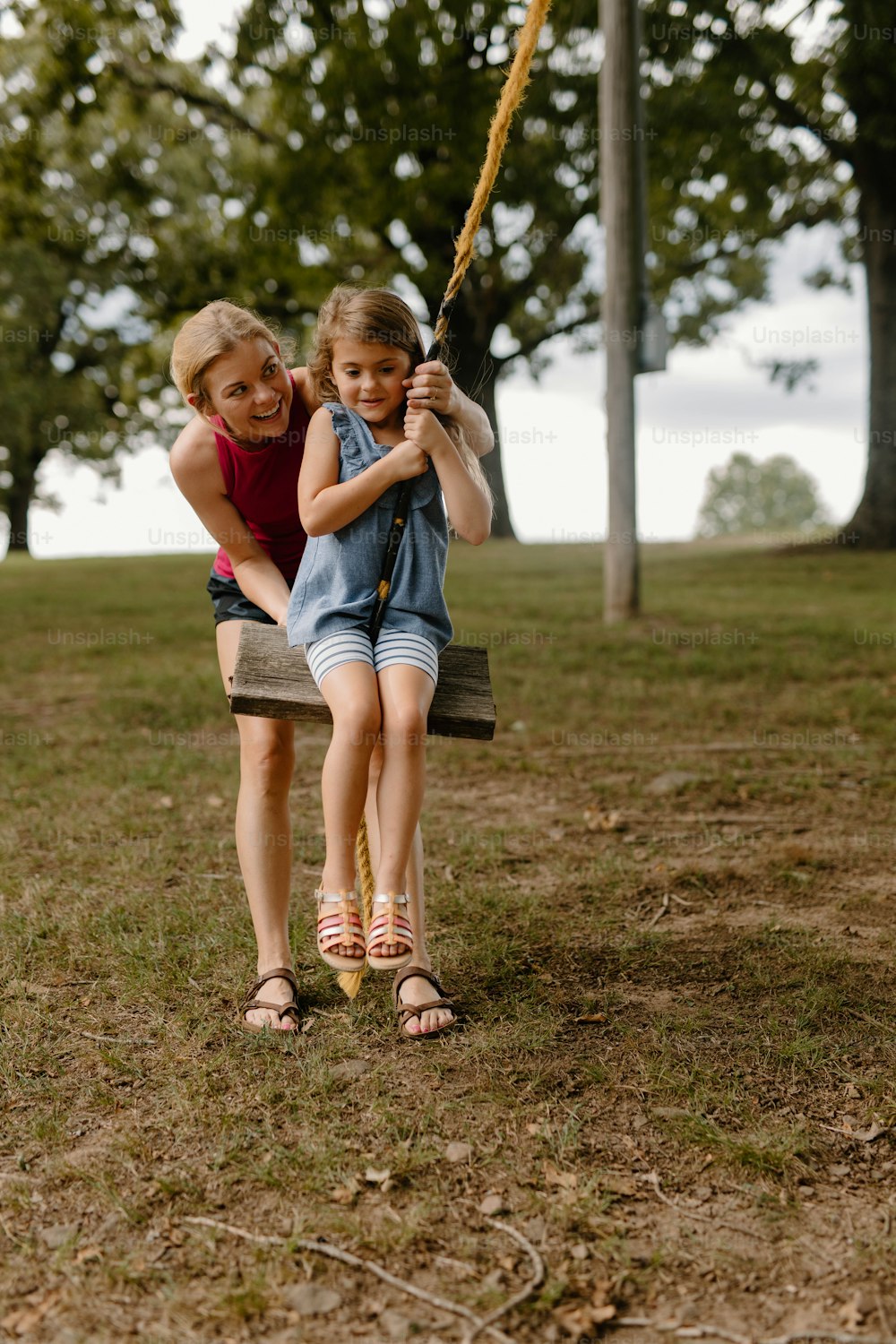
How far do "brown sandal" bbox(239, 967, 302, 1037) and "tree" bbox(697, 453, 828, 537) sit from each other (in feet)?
278

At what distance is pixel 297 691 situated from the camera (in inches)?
122

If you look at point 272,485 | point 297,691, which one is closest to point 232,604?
point 272,485

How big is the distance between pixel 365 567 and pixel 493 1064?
1.38m

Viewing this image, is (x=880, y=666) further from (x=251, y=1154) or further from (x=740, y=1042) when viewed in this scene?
(x=251, y=1154)

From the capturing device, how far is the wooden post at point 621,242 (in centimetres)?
961

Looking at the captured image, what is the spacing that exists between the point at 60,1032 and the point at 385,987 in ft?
3.15

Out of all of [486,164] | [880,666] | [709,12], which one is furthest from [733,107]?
[486,164]

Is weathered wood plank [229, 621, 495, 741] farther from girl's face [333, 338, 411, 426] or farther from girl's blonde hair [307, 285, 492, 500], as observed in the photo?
girl's face [333, 338, 411, 426]

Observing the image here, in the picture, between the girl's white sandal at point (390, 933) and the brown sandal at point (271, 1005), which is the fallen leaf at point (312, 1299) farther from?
the brown sandal at point (271, 1005)

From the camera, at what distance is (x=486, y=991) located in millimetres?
3592

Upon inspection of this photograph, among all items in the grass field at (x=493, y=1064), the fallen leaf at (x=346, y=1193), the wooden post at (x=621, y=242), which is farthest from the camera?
the wooden post at (x=621, y=242)

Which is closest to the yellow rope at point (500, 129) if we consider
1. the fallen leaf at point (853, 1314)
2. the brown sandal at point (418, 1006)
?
the brown sandal at point (418, 1006)

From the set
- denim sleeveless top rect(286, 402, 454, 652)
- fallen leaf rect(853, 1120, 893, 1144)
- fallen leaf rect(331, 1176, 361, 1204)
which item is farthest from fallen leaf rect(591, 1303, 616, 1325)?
denim sleeveless top rect(286, 402, 454, 652)

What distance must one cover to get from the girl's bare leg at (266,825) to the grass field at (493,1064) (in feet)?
0.68
